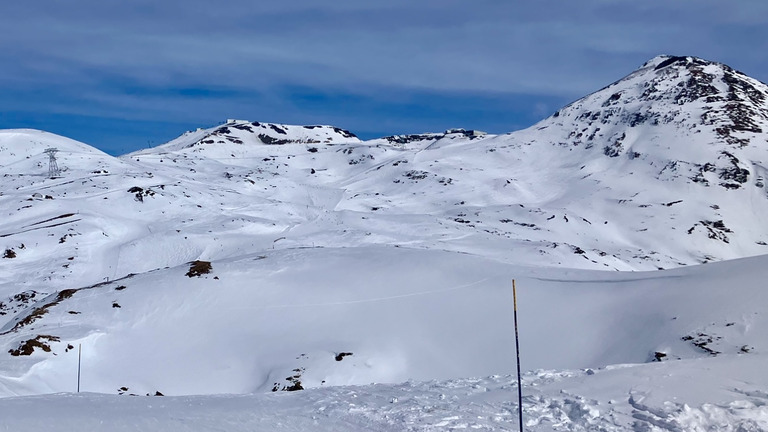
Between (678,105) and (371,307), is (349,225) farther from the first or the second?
(678,105)

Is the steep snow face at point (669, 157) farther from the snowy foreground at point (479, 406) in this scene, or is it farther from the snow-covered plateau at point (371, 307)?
the snowy foreground at point (479, 406)

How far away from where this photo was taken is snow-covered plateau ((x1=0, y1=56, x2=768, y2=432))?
13789 millimetres

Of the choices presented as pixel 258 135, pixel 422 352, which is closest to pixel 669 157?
pixel 422 352

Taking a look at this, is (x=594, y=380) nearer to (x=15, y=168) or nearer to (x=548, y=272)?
(x=548, y=272)

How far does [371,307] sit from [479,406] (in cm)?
1717

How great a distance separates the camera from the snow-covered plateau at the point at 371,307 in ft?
45.2

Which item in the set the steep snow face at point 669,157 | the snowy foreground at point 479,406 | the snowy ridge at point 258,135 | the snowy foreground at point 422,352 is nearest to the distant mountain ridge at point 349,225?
the snowy foreground at point 422,352

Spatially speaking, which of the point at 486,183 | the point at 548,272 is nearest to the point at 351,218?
the point at 486,183

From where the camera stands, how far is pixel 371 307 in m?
30.8

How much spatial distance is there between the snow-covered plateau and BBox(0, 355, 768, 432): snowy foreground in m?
0.06

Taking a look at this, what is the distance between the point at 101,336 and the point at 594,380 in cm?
2171

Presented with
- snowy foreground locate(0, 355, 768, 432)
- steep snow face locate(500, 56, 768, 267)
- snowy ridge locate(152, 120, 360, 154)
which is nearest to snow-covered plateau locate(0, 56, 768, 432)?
snowy foreground locate(0, 355, 768, 432)

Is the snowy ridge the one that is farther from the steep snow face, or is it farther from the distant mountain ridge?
the steep snow face

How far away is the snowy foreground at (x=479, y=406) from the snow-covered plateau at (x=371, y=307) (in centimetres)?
6
